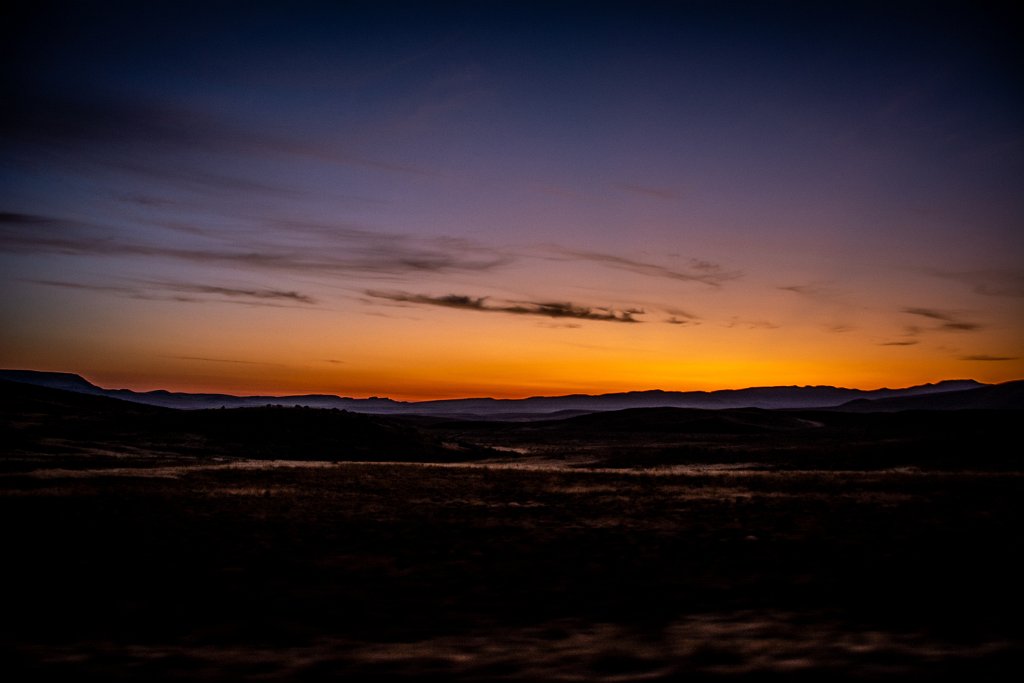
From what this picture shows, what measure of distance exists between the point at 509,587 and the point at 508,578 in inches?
18.8

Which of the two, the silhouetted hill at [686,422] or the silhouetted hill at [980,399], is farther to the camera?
the silhouetted hill at [980,399]

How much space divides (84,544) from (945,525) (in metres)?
16.8

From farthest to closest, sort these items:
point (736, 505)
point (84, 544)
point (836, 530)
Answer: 1. point (736, 505)
2. point (836, 530)
3. point (84, 544)

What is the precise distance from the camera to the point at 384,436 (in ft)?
155

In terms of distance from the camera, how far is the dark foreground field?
6492 mm

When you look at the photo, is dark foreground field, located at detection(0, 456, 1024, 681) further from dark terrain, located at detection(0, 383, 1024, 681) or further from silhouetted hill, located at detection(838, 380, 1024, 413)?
silhouetted hill, located at detection(838, 380, 1024, 413)

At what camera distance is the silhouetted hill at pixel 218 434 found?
35844 mm

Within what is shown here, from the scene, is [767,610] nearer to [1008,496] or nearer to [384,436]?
[1008,496]

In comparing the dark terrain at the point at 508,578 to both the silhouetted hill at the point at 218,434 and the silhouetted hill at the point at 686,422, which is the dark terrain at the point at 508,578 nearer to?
the silhouetted hill at the point at 218,434

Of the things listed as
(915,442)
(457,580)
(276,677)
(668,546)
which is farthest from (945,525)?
(915,442)

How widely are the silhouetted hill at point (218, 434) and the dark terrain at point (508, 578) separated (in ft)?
46.8

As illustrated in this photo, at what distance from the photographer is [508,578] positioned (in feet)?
32.6

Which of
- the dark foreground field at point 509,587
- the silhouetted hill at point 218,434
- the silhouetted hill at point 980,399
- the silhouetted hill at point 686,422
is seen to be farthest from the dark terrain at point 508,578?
the silhouetted hill at point 980,399

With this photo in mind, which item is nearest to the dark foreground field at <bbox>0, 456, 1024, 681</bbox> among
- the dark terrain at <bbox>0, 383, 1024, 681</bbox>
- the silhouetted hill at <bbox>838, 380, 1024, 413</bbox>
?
the dark terrain at <bbox>0, 383, 1024, 681</bbox>
